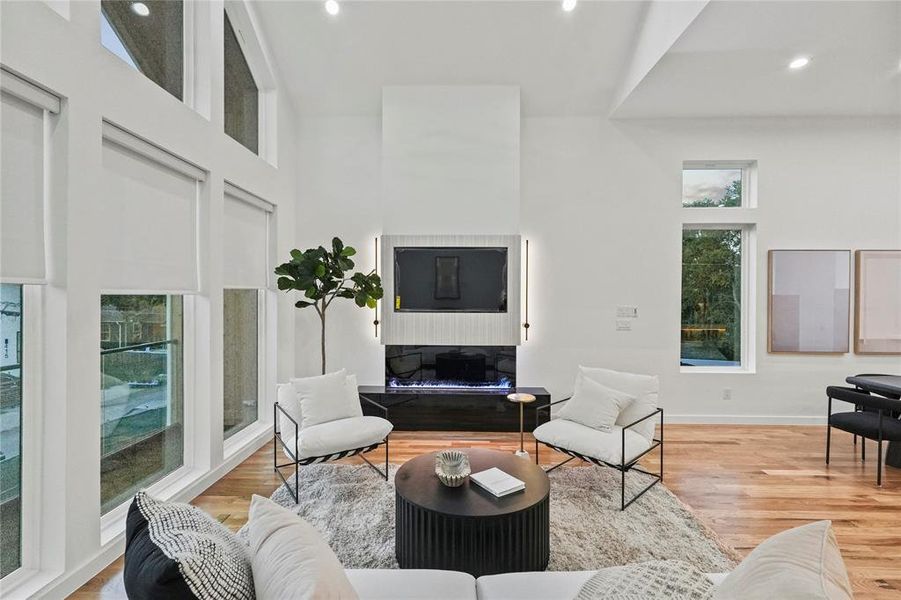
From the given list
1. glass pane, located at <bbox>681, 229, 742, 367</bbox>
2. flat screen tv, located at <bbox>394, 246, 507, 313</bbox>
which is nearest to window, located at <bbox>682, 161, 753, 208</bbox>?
glass pane, located at <bbox>681, 229, 742, 367</bbox>

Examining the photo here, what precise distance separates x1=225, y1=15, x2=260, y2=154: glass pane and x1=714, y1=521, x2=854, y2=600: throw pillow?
4.42m

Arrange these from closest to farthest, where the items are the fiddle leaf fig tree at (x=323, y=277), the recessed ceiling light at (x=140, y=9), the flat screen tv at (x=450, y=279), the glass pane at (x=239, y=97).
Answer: the recessed ceiling light at (x=140, y=9), the glass pane at (x=239, y=97), the fiddle leaf fig tree at (x=323, y=277), the flat screen tv at (x=450, y=279)

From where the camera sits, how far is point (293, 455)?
118 inches

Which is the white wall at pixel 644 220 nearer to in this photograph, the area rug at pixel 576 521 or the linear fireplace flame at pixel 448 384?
the linear fireplace flame at pixel 448 384

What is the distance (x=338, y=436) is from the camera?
10.1 feet

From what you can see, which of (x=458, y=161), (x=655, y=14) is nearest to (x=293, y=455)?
(x=458, y=161)

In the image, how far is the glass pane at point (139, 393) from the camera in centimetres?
255

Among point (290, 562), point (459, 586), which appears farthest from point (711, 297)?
point (290, 562)

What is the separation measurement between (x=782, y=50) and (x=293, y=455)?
508 cm

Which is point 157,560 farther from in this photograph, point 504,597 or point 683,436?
point 683,436

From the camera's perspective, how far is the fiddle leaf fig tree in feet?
13.4

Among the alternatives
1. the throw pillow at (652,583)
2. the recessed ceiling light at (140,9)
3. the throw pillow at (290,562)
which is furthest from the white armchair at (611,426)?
the recessed ceiling light at (140,9)

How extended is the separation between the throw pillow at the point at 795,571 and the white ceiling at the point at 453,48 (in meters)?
4.38

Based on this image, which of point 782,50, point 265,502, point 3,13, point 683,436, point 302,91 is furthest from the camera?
point 302,91
